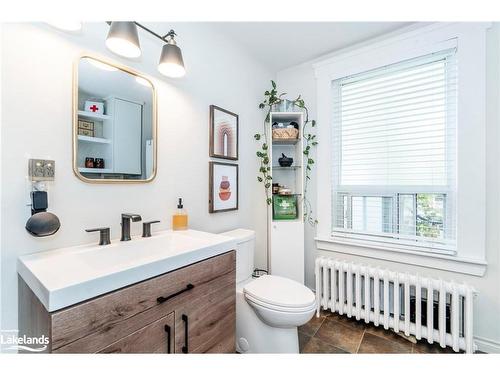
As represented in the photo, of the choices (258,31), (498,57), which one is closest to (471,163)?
(498,57)

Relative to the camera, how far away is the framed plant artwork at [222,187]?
63.8 inches

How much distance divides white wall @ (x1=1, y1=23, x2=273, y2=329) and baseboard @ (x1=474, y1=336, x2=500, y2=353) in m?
1.86

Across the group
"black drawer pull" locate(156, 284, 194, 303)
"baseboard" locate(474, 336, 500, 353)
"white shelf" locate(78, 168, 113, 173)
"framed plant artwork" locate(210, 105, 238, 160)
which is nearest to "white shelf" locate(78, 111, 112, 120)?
"white shelf" locate(78, 168, 113, 173)

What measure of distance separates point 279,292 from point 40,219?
1.23m

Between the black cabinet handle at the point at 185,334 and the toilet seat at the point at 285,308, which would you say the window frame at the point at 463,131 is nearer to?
the toilet seat at the point at 285,308

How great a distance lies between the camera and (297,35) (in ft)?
5.78

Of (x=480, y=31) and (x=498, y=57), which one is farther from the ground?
(x=480, y=31)

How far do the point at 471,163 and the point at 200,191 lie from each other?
6.03ft

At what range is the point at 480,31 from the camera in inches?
56.1

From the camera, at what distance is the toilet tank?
60.3 inches

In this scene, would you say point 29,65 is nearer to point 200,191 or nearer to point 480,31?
point 200,191

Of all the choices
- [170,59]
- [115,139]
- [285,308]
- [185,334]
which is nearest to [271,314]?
[285,308]

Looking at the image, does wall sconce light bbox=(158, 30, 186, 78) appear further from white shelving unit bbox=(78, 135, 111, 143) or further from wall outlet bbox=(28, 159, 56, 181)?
wall outlet bbox=(28, 159, 56, 181)

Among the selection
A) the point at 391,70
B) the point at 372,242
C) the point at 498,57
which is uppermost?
the point at 391,70
